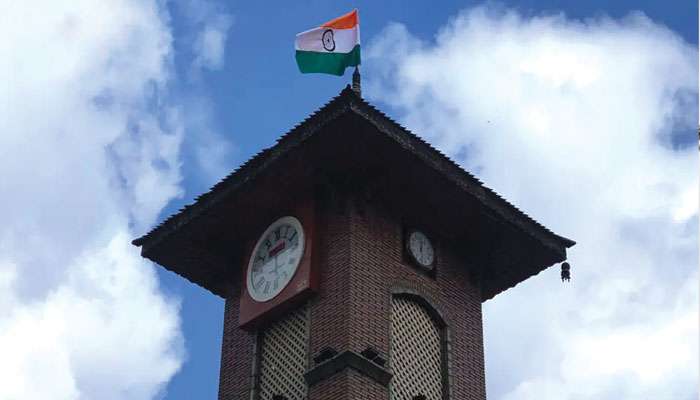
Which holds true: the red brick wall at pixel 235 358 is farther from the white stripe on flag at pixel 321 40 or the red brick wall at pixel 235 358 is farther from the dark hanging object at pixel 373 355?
the white stripe on flag at pixel 321 40

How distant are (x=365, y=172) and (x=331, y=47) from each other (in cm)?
302

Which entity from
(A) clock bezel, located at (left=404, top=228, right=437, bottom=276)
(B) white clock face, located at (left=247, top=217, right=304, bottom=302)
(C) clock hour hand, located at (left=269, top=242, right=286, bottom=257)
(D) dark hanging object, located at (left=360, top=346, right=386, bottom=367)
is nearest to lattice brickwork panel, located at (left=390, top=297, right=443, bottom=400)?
(D) dark hanging object, located at (left=360, top=346, right=386, bottom=367)

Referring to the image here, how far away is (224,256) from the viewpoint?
1316 inches

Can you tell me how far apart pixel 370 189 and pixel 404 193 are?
862mm

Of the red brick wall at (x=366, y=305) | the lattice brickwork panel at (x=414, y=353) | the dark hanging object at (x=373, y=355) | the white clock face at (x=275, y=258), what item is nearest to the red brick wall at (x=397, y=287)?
the red brick wall at (x=366, y=305)

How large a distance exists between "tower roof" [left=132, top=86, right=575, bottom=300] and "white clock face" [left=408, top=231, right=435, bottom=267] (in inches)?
27.3

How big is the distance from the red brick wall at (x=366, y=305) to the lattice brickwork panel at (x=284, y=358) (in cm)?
35

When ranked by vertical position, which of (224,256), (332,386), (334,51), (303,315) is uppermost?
(334,51)

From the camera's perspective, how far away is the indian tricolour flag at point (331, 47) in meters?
32.5

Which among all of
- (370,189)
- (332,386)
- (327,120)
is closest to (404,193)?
(370,189)

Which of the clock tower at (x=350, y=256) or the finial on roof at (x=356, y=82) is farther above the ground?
the finial on roof at (x=356, y=82)

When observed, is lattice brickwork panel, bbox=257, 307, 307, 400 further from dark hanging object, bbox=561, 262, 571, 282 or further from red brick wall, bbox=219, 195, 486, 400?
dark hanging object, bbox=561, 262, 571, 282

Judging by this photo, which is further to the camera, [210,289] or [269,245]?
[210,289]

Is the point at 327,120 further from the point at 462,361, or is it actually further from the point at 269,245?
the point at 462,361
